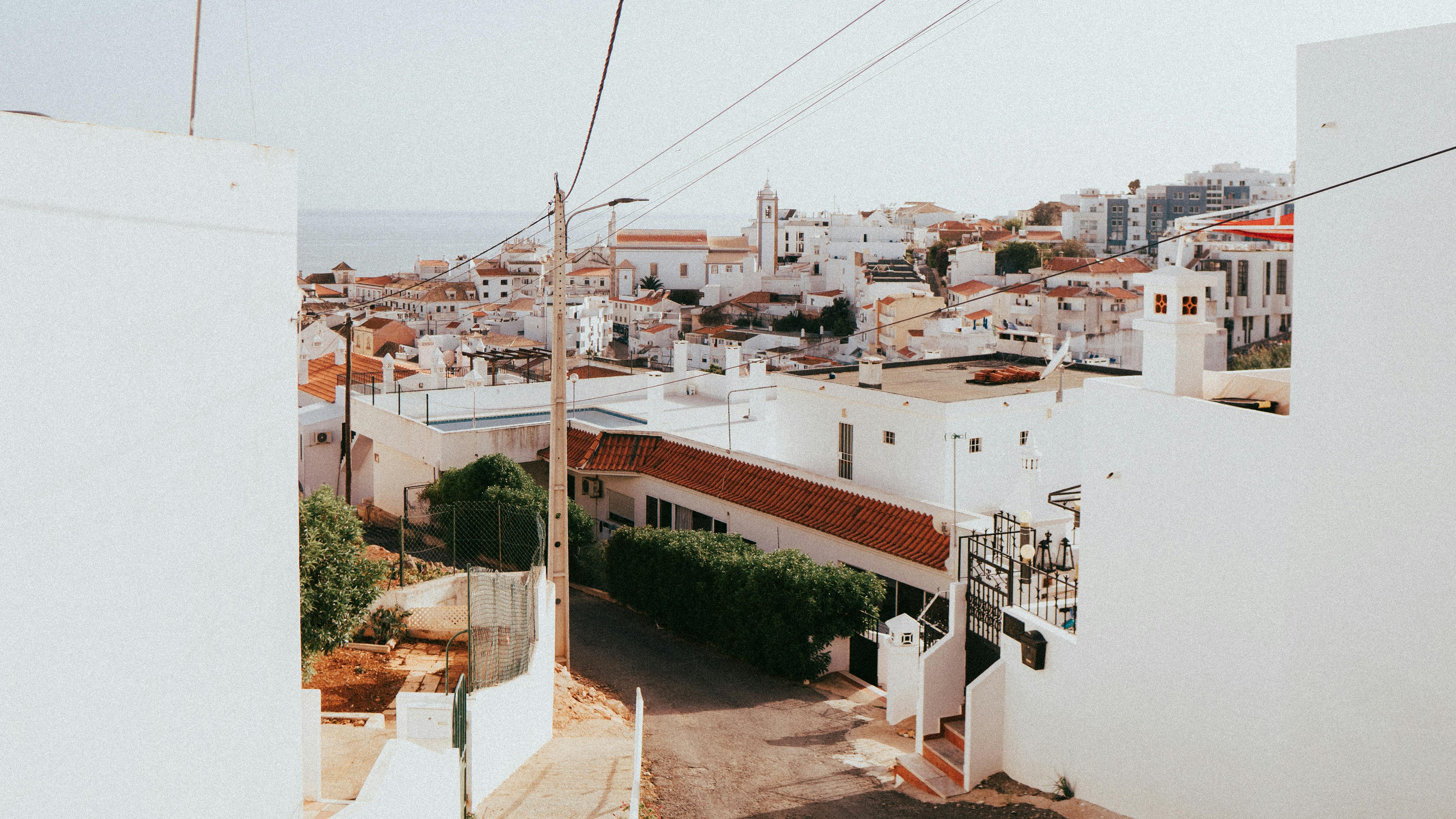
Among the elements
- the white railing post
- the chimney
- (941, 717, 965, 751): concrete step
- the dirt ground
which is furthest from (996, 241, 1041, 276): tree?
the dirt ground

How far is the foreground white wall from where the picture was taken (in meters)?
3.04

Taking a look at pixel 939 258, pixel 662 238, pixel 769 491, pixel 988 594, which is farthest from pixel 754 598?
pixel 662 238

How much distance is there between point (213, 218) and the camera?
3.72 m

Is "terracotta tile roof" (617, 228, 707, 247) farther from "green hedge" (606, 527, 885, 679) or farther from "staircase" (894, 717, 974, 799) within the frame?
"staircase" (894, 717, 974, 799)

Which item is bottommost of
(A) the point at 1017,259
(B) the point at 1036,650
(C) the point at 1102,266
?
(B) the point at 1036,650

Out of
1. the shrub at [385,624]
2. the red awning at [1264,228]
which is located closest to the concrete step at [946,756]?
the red awning at [1264,228]

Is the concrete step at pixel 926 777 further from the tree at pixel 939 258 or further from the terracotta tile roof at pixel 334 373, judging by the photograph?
the tree at pixel 939 258

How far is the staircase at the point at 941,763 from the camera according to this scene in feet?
37.3

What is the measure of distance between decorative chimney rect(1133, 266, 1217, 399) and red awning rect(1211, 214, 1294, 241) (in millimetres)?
1010

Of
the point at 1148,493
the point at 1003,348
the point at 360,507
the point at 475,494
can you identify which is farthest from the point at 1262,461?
the point at 1003,348

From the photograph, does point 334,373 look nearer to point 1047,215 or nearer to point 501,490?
point 501,490

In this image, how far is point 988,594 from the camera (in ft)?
40.0

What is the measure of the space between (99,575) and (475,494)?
17782mm

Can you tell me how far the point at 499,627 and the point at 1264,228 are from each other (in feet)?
26.4
